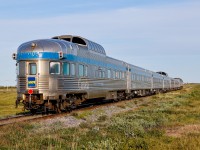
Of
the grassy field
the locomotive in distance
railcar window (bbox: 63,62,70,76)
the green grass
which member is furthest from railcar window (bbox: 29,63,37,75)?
the grassy field

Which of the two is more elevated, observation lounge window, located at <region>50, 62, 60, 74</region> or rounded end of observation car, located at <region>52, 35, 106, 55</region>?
rounded end of observation car, located at <region>52, 35, 106, 55</region>

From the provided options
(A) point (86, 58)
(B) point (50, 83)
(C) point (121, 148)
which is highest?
(A) point (86, 58)

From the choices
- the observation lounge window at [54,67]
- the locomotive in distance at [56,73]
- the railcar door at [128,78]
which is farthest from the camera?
the railcar door at [128,78]

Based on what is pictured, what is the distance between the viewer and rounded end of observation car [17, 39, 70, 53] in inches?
724

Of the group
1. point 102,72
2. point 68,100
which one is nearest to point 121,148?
point 68,100

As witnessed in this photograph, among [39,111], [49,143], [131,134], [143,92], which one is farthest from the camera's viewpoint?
Answer: [143,92]

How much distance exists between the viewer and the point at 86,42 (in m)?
22.9

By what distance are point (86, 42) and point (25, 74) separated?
5904mm

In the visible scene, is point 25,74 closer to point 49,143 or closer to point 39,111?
point 39,111

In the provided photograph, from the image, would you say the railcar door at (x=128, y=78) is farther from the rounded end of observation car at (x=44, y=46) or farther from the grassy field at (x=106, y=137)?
the grassy field at (x=106, y=137)

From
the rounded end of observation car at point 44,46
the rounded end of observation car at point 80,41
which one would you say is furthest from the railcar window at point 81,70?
the rounded end of observation car at point 44,46

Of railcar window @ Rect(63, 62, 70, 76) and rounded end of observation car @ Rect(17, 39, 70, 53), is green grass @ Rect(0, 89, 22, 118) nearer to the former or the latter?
rounded end of observation car @ Rect(17, 39, 70, 53)

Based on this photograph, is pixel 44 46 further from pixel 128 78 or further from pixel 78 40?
pixel 128 78

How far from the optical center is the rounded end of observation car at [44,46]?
18391mm
